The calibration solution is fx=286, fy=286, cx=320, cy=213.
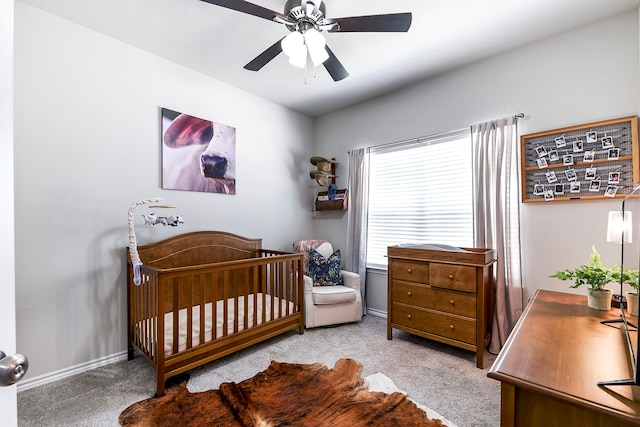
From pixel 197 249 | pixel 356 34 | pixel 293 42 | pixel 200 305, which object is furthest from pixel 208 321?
pixel 356 34

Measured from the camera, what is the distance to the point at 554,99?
7.68 ft

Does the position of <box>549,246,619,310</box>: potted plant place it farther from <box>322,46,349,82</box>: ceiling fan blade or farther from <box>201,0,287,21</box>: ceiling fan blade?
<box>201,0,287,21</box>: ceiling fan blade

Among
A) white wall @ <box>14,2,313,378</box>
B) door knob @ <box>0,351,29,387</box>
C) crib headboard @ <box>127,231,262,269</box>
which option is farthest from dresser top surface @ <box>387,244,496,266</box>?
door knob @ <box>0,351,29,387</box>

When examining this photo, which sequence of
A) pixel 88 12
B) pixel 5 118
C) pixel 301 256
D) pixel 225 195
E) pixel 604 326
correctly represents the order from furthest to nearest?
pixel 225 195 → pixel 301 256 → pixel 88 12 → pixel 604 326 → pixel 5 118

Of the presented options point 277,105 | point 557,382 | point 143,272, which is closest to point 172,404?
point 143,272

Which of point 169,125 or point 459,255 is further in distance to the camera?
point 169,125

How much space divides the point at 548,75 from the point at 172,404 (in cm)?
369

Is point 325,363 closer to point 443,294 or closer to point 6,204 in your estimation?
point 443,294

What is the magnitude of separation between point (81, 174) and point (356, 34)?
2390 millimetres

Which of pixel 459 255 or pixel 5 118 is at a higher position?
pixel 5 118

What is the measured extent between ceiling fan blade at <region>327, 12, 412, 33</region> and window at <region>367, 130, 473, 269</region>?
1501 mm

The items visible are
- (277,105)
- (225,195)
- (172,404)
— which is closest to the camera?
(172,404)

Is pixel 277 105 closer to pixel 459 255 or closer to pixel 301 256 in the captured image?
pixel 301 256

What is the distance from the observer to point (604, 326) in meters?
1.33
